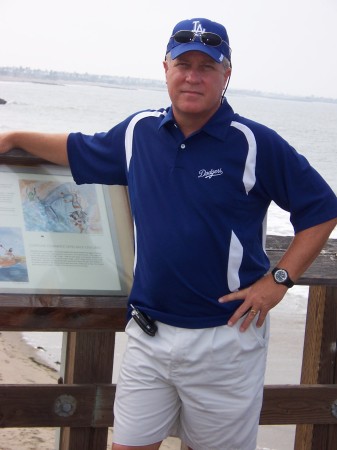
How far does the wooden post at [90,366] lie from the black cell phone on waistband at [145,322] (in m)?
0.50

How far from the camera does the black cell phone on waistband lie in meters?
2.86

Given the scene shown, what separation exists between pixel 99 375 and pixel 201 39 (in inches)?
54.8

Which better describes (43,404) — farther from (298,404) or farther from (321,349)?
(321,349)

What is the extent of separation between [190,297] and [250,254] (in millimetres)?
254

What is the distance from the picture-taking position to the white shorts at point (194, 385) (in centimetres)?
284

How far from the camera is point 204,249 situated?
2.82 metres

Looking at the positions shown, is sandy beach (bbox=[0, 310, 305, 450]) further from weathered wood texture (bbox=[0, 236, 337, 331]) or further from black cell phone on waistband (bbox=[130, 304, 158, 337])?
black cell phone on waistband (bbox=[130, 304, 158, 337])

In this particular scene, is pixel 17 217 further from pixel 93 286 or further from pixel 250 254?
pixel 250 254

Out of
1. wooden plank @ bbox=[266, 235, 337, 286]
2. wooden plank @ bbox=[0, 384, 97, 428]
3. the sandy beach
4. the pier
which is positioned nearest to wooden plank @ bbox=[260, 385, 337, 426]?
the pier

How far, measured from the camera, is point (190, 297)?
2.85 metres

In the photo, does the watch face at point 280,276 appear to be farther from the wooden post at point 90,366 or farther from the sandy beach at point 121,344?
the sandy beach at point 121,344

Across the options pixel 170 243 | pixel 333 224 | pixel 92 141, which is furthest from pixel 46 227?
pixel 333 224

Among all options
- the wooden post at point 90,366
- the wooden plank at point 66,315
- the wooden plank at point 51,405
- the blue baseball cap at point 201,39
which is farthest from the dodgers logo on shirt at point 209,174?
the wooden plank at point 51,405

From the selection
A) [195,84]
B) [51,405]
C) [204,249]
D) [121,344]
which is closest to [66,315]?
[51,405]
